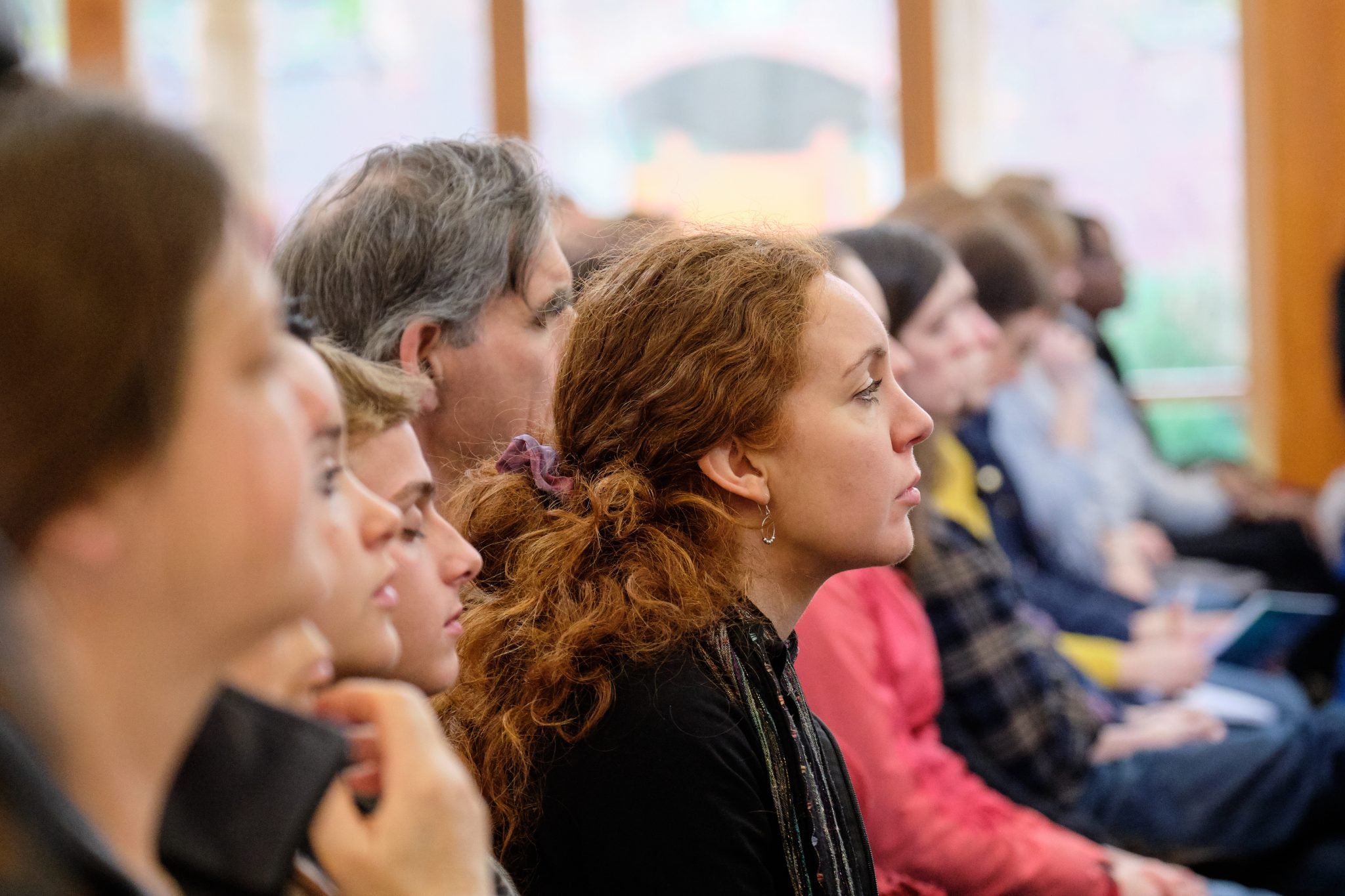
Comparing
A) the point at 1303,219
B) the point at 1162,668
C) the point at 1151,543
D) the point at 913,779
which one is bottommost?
the point at 1151,543

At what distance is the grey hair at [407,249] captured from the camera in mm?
1534

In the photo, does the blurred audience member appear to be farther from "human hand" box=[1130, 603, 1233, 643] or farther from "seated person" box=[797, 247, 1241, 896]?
"human hand" box=[1130, 603, 1233, 643]

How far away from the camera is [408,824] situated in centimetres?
72

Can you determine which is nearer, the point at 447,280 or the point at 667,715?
the point at 667,715

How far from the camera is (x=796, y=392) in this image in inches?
53.2

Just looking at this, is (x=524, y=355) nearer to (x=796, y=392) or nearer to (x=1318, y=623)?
(x=796, y=392)

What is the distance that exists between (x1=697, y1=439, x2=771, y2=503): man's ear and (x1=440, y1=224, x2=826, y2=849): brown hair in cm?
1

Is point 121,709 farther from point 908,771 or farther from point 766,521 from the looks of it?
point 908,771

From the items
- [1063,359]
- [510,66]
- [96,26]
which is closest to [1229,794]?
[1063,359]

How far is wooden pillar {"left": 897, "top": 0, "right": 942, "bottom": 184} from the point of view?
539 cm

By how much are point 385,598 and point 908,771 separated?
1019 mm

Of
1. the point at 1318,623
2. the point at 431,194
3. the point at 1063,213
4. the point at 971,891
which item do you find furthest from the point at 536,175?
the point at 1063,213

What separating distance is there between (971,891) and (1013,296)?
1.62 metres

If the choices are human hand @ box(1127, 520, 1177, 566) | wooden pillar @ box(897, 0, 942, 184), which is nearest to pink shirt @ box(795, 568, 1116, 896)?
human hand @ box(1127, 520, 1177, 566)
